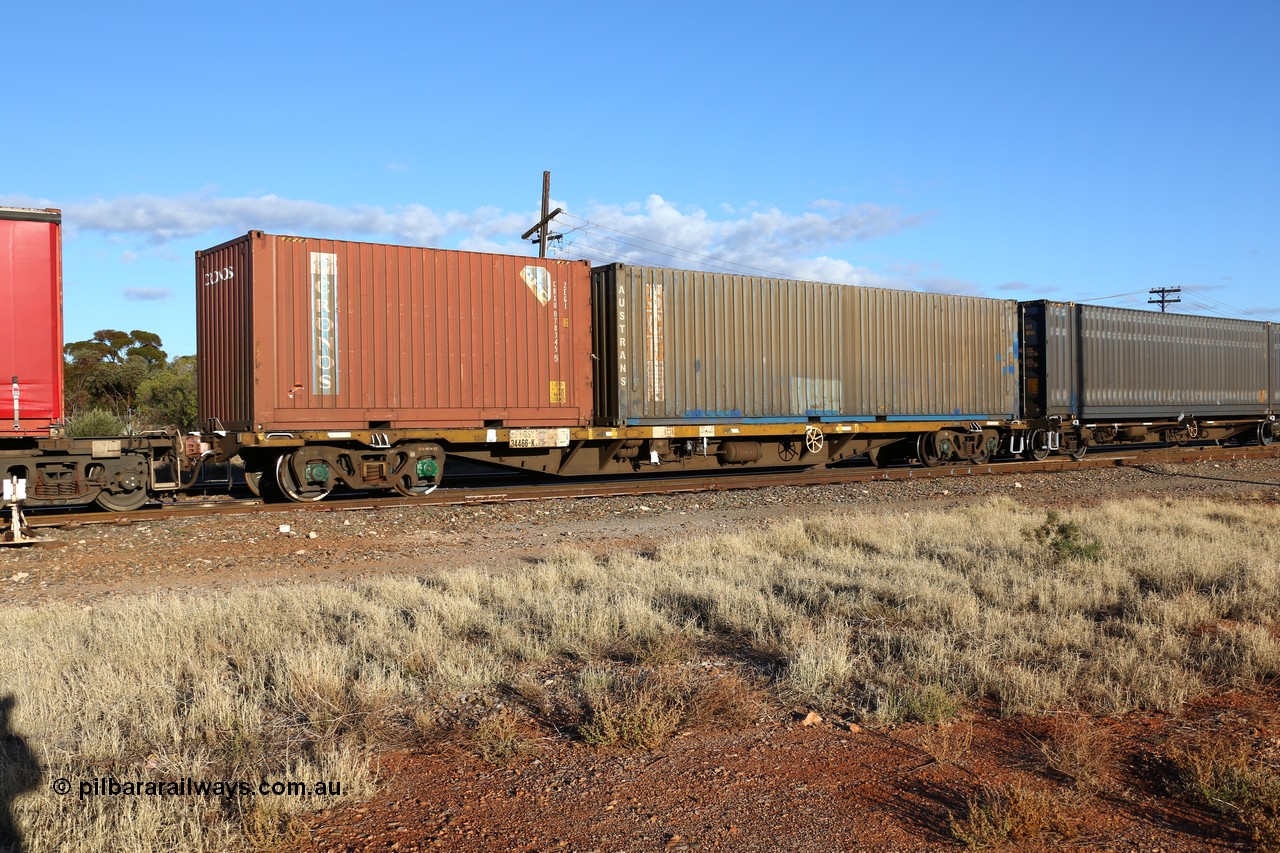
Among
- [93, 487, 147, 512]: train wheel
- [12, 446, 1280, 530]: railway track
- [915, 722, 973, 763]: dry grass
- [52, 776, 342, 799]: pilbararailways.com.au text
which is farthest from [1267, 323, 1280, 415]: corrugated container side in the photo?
[52, 776, 342, 799]: pilbararailways.com.au text

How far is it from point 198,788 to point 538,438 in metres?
11.0

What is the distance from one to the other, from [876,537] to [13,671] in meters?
7.73

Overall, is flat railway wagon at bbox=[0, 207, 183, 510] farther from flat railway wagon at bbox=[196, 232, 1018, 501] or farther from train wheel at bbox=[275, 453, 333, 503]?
train wheel at bbox=[275, 453, 333, 503]

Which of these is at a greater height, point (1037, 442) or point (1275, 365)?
point (1275, 365)

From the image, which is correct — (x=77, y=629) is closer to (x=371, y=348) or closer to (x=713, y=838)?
(x=713, y=838)

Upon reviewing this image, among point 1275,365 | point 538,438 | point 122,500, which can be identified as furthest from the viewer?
point 1275,365

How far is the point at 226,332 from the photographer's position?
43.4ft

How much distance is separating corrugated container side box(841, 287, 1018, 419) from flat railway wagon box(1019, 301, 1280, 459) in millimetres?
700

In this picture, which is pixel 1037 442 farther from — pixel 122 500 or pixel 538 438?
pixel 122 500

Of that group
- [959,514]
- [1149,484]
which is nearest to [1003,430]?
[1149,484]

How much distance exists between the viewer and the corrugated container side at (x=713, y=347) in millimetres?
15531

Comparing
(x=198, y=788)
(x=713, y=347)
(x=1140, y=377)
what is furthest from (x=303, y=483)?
(x=1140, y=377)

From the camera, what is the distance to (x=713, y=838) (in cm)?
341

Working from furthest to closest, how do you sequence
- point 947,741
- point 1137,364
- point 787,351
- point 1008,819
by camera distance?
point 1137,364, point 787,351, point 947,741, point 1008,819
